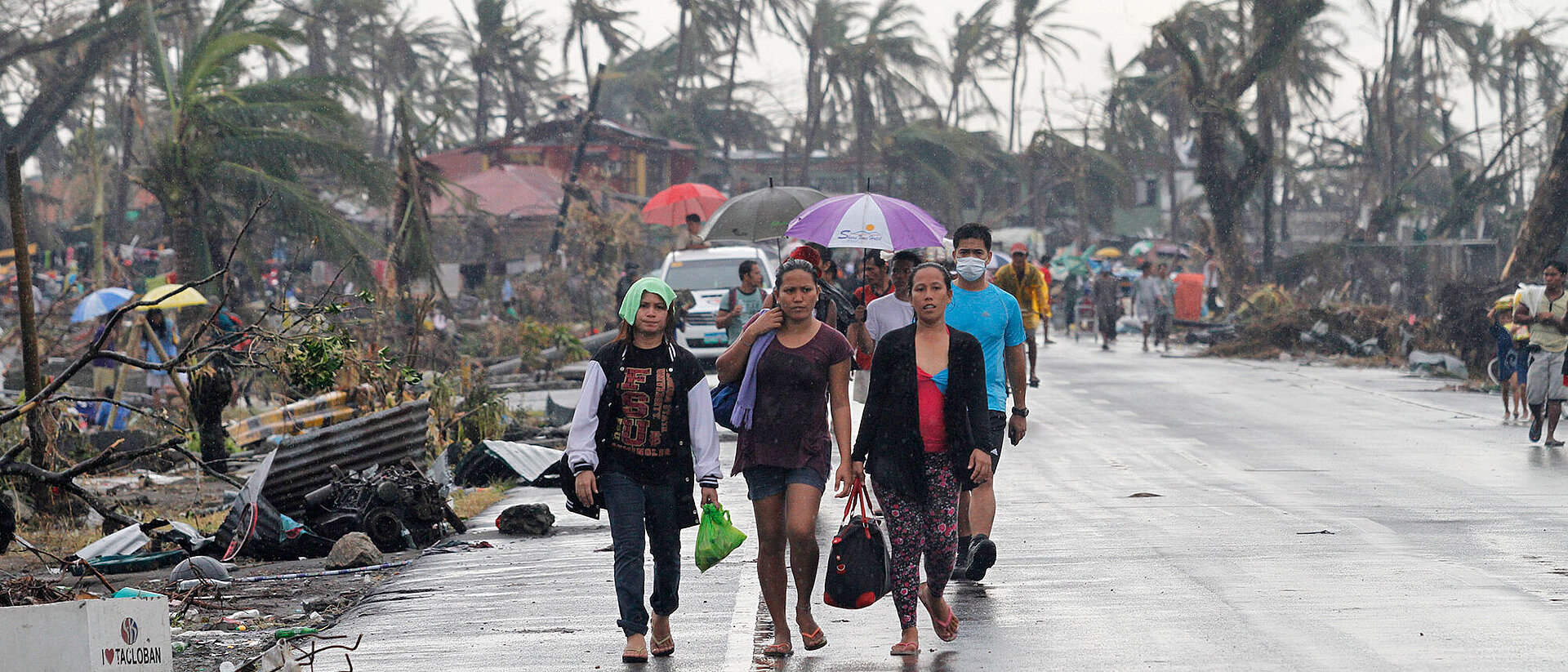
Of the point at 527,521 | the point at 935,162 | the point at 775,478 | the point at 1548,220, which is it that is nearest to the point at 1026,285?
the point at 527,521

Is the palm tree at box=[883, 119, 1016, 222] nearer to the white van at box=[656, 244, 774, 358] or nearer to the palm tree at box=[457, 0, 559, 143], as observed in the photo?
the palm tree at box=[457, 0, 559, 143]

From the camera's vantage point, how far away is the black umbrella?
14336mm

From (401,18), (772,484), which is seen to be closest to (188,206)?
(772,484)

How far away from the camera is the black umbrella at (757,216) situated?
14.3 metres

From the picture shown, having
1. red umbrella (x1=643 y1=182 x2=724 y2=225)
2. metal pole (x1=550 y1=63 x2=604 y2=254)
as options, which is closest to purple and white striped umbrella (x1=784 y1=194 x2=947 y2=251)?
red umbrella (x1=643 y1=182 x2=724 y2=225)

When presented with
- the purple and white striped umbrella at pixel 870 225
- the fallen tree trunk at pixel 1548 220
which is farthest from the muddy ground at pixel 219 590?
the fallen tree trunk at pixel 1548 220

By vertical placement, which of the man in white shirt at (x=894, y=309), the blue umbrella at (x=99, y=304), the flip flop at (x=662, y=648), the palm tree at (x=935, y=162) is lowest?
the flip flop at (x=662, y=648)

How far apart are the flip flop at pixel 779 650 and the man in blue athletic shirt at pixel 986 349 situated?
1.55 m

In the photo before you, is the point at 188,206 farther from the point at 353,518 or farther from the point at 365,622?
the point at 365,622

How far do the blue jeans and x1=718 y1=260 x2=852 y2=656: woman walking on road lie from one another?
33 cm

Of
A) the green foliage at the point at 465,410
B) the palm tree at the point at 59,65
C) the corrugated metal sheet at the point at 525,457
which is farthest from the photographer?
the palm tree at the point at 59,65

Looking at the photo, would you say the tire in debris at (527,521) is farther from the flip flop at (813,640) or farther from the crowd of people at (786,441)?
the flip flop at (813,640)

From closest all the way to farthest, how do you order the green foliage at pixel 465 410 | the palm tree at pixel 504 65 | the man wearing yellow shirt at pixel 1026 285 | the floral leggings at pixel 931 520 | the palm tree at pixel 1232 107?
the floral leggings at pixel 931 520, the green foliage at pixel 465 410, the man wearing yellow shirt at pixel 1026 285, the palm tree at pixel 1232 107, the palm tree at pixel 504 65

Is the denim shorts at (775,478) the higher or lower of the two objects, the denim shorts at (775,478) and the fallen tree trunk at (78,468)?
the higher
